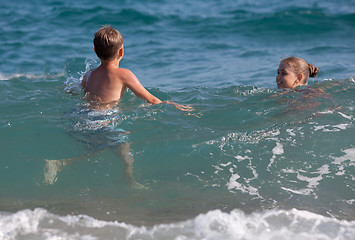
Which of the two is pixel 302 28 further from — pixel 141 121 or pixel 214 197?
pixel 214 197

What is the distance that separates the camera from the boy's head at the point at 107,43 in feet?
16.2

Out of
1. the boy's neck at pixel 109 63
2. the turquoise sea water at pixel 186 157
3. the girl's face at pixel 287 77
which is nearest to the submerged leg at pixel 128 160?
the turquoise sea water at pixel 186 157

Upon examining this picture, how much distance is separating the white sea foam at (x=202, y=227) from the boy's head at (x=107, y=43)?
195cm

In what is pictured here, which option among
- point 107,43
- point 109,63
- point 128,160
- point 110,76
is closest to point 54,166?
point 128,160

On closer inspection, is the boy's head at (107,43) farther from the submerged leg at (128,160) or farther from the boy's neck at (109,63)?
the submerged leg at (128,160)

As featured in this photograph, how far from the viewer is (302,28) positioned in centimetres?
1148

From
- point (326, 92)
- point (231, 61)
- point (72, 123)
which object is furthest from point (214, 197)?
point (231, 61)

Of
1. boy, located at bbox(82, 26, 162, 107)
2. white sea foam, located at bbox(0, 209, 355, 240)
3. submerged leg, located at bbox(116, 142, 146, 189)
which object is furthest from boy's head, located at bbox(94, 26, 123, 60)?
white sea foam, located at bbox(0, 209, 355, 240)

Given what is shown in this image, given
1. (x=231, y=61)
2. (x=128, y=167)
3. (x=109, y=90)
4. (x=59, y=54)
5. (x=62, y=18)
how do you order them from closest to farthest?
(x=128, y=167) → (x=109, y=90) → (x=231, y=61) → (x=59, y=54) → (x=62, y=18)

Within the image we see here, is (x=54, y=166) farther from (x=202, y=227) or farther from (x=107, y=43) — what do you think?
(x=202, y=227)

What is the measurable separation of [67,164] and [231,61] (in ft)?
17.4

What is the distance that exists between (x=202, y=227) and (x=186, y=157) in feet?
4.22

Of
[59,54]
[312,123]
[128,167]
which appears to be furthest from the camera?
[59,54]

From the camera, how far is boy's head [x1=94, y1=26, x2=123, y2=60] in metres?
4.94
